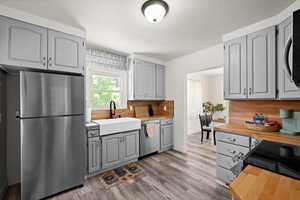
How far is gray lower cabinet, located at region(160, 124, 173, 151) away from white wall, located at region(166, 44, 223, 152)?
0.13 meters

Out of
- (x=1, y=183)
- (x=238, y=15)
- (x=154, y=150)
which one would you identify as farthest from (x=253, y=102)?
(x=1, y=183)

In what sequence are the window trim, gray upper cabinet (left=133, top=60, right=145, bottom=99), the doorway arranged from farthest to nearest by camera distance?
1. the doorway
2. gray upper cabinet (left=133, top=60, right=145, bottom=99)
3. the window trim

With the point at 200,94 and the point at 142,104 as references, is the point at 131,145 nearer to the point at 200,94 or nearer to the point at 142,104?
the point at 142,104

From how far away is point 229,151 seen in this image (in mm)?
1886

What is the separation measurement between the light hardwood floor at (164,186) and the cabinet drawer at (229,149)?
53 centimetres

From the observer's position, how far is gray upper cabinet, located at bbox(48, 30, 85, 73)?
180cm

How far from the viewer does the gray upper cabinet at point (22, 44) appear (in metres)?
1.52

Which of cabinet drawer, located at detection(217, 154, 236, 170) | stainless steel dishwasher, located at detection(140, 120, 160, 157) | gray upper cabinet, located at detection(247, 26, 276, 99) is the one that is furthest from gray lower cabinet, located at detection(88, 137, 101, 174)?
gray upper cabinet, located at detection(247, 26, 276, 99)

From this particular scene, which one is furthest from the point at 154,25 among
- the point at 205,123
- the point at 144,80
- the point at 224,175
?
the point at 205,123

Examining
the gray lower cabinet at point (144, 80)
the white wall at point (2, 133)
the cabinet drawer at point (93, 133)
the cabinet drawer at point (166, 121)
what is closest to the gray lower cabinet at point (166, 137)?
the cabinet drawer at point (166, 121)

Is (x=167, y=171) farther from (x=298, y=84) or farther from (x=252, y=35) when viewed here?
(x=252, y=35)

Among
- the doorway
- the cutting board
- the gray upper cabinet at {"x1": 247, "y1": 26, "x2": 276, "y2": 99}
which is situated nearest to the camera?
the gray upper cabinet at {"x1": 247, "y1": 26, "x2": 276, "y2": 99}

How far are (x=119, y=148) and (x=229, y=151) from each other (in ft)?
6.09

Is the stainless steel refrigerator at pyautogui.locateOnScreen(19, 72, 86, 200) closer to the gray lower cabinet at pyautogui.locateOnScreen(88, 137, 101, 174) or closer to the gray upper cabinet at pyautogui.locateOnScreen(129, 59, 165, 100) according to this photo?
the gray lower cabinet at pyautogui.locateOnScreen(88, 137, 101, 174)
